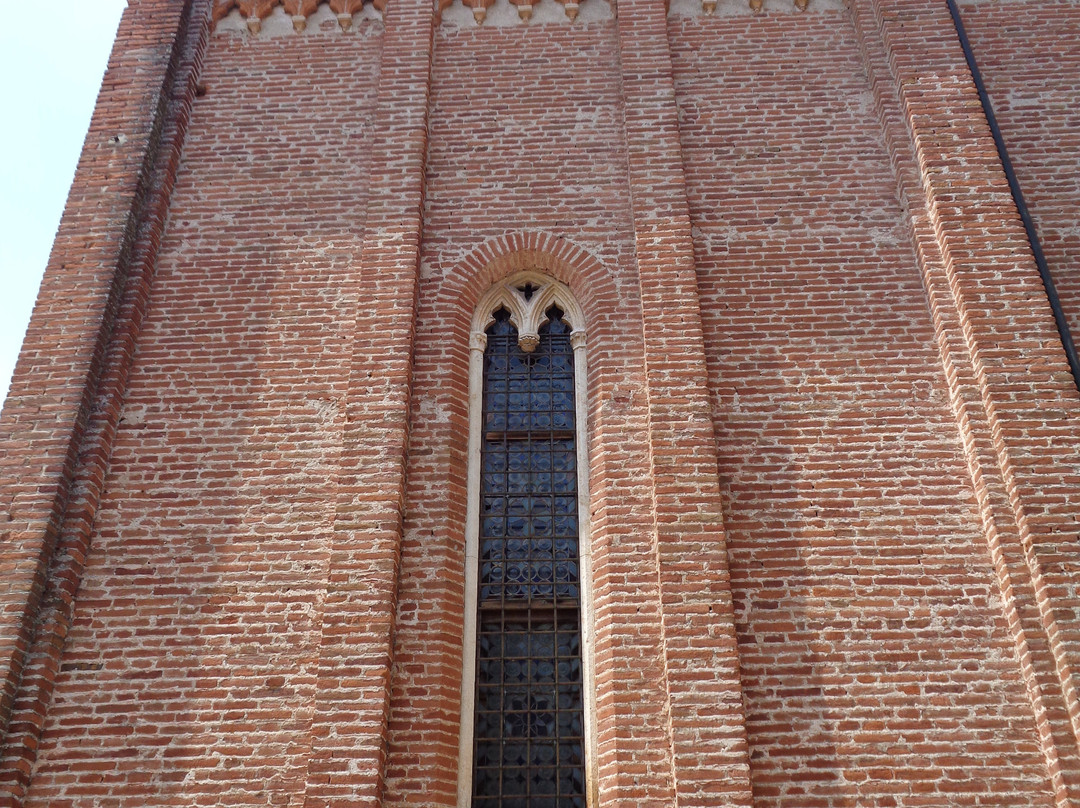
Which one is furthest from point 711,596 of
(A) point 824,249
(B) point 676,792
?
(A) point 824,249

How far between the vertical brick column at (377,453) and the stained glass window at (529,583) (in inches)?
27.6

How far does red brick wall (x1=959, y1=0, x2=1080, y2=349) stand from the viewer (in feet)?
26.9

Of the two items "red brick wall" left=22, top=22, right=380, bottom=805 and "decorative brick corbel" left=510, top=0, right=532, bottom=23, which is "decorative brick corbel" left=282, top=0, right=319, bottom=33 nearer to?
"red brick wall" left=22, top=22, right=380, bottom=805

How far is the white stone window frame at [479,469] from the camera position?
21.4 feet

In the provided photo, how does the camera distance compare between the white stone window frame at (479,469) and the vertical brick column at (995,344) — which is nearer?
the vertical brick column at (995,344)

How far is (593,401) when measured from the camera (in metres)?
7.68

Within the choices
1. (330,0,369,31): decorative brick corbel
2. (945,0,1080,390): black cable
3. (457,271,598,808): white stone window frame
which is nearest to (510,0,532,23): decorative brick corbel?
(330,0,369,31): decorative brick corbel

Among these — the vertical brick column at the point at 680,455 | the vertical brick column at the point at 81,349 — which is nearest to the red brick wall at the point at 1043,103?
the vertical brick column at the point at 680,455

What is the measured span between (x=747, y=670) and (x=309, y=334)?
416cm

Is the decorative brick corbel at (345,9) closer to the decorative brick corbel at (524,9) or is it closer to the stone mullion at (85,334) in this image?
the stone mullion at (85,334)

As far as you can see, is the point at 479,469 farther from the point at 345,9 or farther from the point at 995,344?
the point at 345,9

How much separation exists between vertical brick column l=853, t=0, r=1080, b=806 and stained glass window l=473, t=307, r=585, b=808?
9.26 ft

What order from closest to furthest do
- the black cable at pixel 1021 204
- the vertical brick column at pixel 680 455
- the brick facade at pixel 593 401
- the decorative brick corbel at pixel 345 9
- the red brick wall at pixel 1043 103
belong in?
the vertical brick column at pixel 680 455
the brick facade at pixel 593 401
the black cable at pixel 1021 204
the red brick wall at pixel 1043 103
the decorative brick corbel at pixel 345 9

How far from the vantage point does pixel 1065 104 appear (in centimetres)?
891
